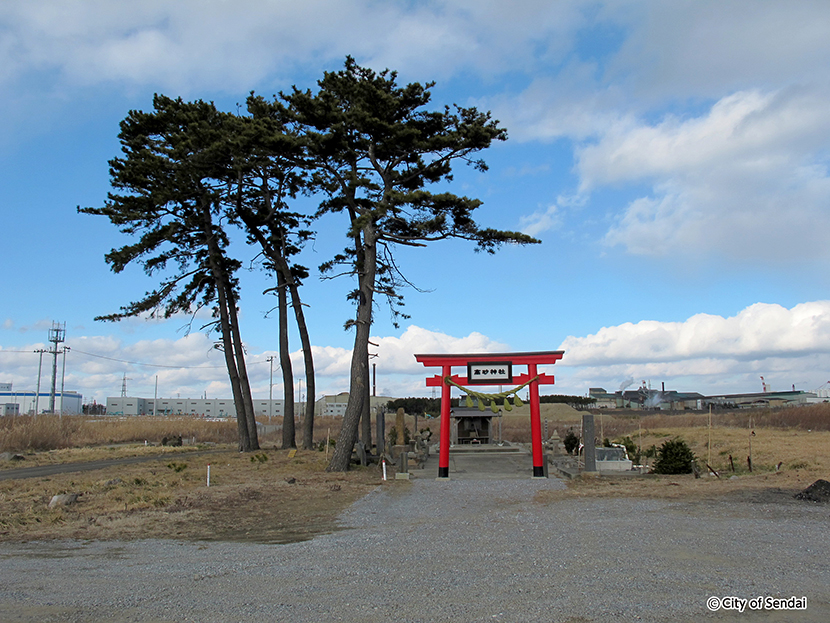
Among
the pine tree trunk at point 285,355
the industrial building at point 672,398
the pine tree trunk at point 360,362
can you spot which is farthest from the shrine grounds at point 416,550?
the industrial building at point 672,398

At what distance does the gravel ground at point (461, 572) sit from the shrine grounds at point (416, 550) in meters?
0.03

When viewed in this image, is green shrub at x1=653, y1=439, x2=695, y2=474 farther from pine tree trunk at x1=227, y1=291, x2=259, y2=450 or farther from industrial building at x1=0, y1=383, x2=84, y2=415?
industrial building at x1=0, y1=383, x2=84, y2=415

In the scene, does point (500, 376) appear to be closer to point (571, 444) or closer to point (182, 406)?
point (571, 444)

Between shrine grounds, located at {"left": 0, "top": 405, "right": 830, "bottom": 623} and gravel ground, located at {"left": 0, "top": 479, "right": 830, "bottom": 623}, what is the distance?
0.03 meters

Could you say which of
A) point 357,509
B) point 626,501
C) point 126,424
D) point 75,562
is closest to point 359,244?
point 357,509

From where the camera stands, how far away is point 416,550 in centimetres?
808

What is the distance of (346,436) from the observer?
19016 mm

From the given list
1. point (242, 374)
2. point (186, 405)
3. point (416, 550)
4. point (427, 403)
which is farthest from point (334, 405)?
point (416, 550)

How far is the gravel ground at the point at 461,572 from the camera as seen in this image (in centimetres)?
545

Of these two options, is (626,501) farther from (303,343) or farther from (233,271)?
(233,271)

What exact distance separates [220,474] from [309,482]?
3.41 meters

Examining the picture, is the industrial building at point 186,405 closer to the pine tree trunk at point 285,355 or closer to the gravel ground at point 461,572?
the pine tree trunk at point 285,355

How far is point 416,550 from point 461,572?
1.42m

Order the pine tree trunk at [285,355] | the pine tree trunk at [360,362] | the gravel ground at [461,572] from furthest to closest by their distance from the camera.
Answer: the pine tree trunk at [285,355] → the pine tree trunk at [360,362] → the gravel ground at [461,572]
